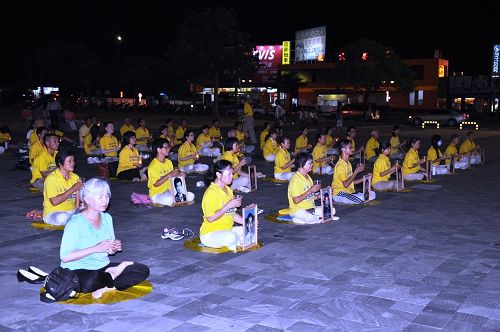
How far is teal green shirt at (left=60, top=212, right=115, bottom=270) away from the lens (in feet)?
18.9

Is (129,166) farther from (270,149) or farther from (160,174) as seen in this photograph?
(270,149)

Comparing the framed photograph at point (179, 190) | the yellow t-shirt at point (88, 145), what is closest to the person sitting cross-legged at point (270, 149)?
the yellow t-shirt at point (88, 145)

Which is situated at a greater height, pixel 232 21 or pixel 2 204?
pixel 232 21

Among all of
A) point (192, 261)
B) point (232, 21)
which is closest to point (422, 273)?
point (192, 261)

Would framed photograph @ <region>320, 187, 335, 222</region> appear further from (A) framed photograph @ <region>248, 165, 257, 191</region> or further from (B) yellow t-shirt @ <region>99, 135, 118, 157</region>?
(B) yellow t-shirt @ <region>99, 135, 118, 157</region>

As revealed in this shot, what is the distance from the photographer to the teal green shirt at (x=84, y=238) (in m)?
5.77

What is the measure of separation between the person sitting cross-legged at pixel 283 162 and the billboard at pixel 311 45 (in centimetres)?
6067

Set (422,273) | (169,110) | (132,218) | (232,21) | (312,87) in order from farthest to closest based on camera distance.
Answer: (312,87) → (169,110) → (232,21) → (132,218) → (422,273)

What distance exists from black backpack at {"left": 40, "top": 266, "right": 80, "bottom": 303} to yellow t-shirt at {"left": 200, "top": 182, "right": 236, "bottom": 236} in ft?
7.81

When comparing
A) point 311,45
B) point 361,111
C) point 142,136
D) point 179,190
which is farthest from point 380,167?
point 311,45

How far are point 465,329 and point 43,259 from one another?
5.34m

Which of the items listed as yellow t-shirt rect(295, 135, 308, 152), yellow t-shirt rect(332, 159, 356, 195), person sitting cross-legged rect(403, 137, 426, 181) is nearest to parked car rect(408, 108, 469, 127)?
yellow t-shirt rect(295, 135, 308, 152)

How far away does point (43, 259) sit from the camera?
25.4ft

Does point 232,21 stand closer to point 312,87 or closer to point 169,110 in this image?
point 169,110
